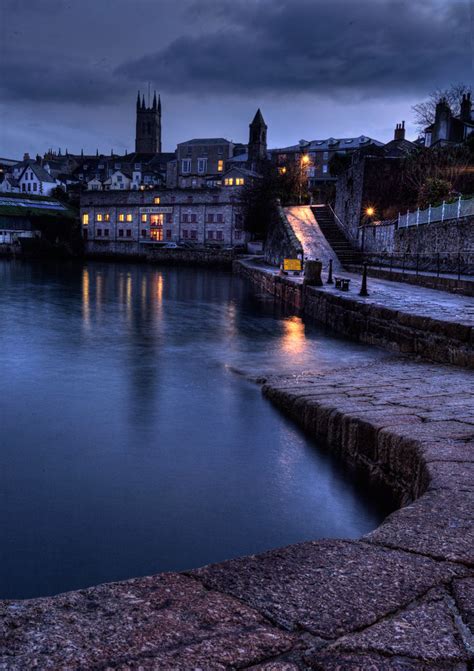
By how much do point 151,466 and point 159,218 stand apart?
2678 inches

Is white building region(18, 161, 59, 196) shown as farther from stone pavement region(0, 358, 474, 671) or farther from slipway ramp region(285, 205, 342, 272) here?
stone pavement region(0, 358, 474, 671)

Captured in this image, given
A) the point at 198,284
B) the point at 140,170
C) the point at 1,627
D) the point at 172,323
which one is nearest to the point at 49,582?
the point at 1,627

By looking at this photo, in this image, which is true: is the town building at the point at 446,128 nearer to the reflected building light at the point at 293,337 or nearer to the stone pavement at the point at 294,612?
the reflected building light at the point at 293,337

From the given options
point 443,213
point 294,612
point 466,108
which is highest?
point 466,108

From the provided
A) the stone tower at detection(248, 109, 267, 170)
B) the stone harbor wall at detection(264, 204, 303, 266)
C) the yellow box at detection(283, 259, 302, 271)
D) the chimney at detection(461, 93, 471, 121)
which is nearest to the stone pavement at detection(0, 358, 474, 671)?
the yellow box at detection(283, 259, 302, 271)

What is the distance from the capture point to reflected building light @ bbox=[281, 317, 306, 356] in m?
14.8

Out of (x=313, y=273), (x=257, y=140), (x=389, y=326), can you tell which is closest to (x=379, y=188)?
(x=313, y=273)

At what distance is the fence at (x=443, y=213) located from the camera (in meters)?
21.5

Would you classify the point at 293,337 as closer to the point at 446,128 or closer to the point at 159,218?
the point at 446,128

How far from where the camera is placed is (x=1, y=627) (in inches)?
90.0

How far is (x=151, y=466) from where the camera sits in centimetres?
662

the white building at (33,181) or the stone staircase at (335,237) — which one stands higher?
the white building at (33,181)

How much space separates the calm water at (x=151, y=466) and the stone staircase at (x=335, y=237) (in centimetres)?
2037

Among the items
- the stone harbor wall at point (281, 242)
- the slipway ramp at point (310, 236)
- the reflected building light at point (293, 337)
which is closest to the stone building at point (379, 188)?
the slipway ramp at point (310, 236)
